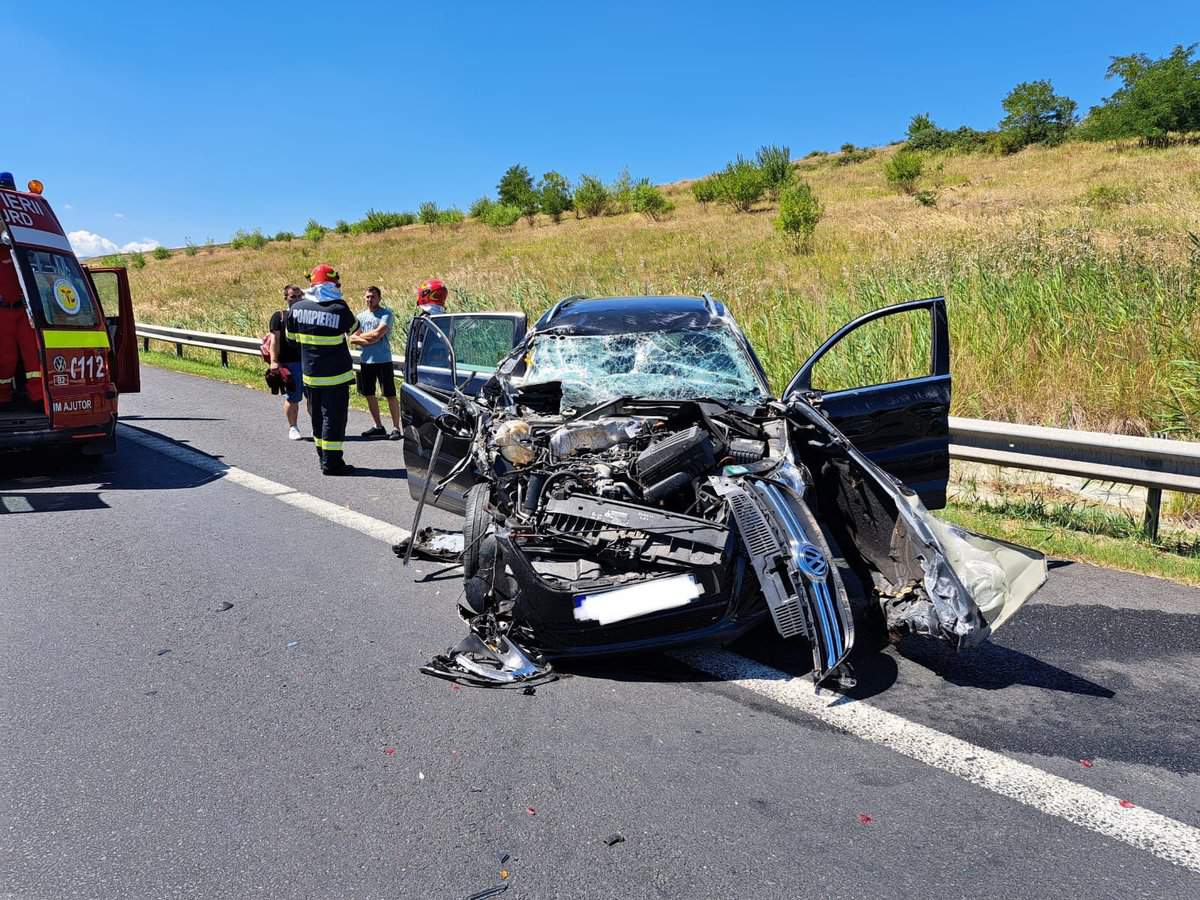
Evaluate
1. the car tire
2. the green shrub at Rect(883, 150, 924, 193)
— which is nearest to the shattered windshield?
the car tire

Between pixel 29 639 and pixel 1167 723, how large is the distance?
4974 mm

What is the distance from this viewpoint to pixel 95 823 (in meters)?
2.82

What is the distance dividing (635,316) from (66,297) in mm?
5016

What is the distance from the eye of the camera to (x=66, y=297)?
761 centimetres

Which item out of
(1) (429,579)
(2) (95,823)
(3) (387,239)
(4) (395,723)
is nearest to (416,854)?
(4) (395,723)

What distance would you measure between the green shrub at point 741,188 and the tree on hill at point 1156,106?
1678cm

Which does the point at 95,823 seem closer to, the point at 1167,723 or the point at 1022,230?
the point at 1167,723

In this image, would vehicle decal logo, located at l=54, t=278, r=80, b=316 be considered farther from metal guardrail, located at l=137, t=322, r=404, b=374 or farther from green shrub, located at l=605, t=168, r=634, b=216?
green shrub, located at l=605, t=168, r=634, b=216

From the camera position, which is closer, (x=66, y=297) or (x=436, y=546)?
(x=436, y=546)

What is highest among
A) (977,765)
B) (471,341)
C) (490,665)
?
(471,341)

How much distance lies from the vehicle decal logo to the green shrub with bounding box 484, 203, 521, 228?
147 ft

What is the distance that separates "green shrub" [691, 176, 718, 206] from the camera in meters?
41.3

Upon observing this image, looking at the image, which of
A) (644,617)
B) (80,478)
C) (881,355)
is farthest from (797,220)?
(644,617)

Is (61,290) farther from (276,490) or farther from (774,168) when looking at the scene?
(774,168)
